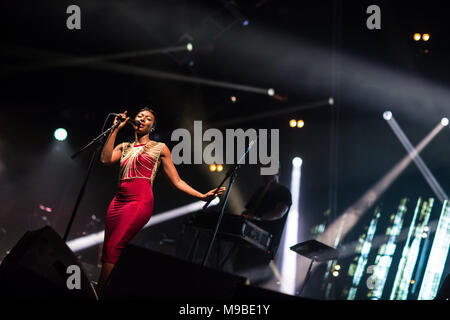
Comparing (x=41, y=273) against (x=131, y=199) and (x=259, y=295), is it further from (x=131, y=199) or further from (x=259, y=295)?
(x=131, y=199)

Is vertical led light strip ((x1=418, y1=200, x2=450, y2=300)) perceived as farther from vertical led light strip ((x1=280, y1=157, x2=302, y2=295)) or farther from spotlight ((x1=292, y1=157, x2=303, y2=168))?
spotlight ((x1=292, y1=157, x2=303, y2=168))

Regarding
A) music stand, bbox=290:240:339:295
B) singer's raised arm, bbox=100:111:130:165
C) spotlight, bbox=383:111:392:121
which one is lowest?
music stand, bbox=290:240:339:295

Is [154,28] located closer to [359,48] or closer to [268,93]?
[268,93]

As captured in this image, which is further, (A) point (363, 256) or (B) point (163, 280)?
(A) point (363, 256)

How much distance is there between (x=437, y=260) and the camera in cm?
606

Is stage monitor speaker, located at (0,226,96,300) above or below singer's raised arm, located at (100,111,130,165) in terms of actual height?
below

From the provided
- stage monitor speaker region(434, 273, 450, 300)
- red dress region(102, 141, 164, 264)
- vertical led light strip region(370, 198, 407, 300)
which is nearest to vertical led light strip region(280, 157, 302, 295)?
vertical led light strip region(370, 198, 407, 300)

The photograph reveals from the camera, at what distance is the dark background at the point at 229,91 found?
659cm

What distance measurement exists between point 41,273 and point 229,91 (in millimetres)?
6474

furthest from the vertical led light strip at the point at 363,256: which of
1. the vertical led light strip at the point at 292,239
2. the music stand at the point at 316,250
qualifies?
the music stand at the point at 316,250

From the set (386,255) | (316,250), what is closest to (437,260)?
(386,255)

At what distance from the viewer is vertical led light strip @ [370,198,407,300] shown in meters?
6.90

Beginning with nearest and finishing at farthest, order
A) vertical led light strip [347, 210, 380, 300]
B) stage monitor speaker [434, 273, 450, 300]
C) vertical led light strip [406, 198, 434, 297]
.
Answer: stage monitor speaker [434, 273, 450, 300] → vertical led light strip [406, 198, 434, 297] → vertical led light strip [347, 210, 380, 300]

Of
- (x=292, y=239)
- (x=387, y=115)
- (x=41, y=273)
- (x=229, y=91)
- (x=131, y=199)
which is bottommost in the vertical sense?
(x=41, y=273)
